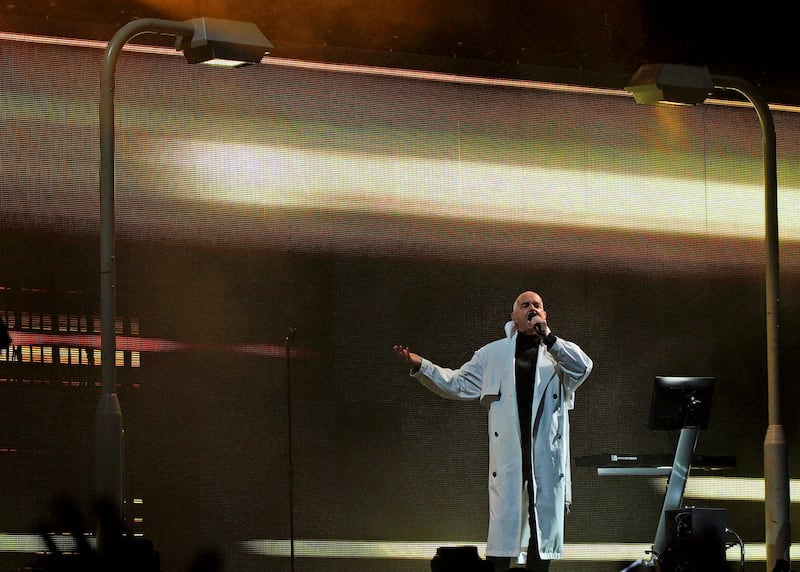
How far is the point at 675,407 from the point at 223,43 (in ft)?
13.3

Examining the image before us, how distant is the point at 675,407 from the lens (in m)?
9.40

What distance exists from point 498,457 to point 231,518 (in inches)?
82.4

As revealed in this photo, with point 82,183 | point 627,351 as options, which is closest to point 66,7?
point 82,183

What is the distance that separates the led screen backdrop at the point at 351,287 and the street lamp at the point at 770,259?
803 millimetres

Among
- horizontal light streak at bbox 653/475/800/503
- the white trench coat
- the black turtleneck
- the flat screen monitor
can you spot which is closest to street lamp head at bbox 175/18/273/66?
the white trench coat

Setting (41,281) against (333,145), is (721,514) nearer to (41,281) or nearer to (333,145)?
(333,145)

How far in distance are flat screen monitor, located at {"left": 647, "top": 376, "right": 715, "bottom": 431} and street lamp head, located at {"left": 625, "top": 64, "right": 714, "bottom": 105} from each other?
2.03 meters

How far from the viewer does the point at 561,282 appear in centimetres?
1084

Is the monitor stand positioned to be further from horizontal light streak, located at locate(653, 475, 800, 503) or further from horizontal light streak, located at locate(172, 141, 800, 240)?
horizontal light streak, located at locate(172, 141, 800, 240)

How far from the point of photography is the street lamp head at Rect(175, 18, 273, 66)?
8.08m

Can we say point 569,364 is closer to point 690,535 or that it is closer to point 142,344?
point 690,535

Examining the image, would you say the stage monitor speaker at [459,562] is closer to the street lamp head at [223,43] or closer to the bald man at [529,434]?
the bald man at [529,434]

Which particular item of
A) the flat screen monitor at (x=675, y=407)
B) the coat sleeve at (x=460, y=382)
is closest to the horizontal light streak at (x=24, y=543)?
the coat sleeve at (x=460, y=382)

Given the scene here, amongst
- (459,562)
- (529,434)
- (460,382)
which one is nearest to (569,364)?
(529,434)
